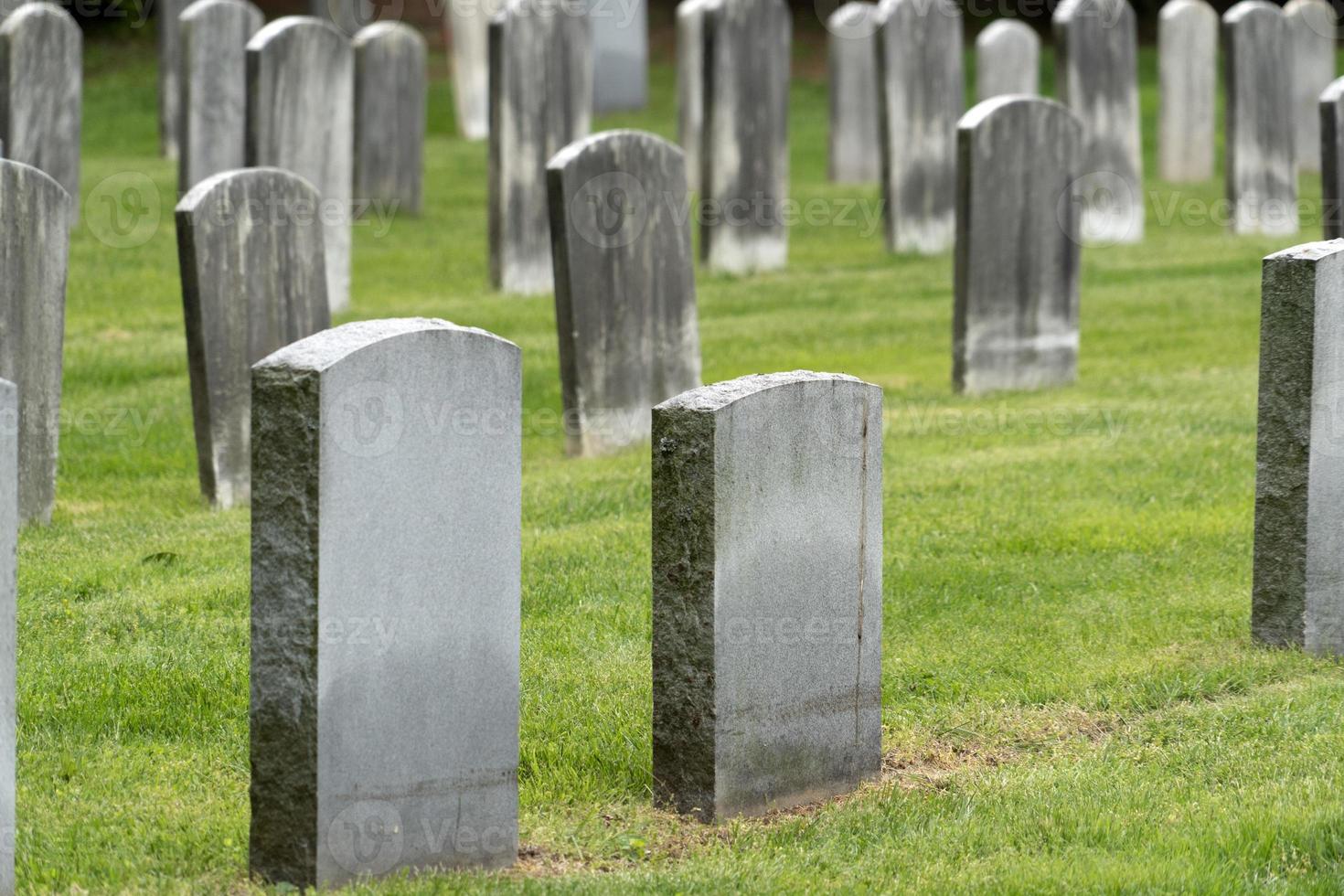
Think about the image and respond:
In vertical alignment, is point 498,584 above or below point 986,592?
above

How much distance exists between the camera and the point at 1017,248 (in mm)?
Result: 9234

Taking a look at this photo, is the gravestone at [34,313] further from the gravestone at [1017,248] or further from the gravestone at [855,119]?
the gravestone at [855,119]

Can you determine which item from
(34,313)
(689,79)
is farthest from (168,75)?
(34,313)

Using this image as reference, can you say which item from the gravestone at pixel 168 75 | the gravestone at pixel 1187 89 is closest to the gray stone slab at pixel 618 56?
the gravestone at pixel 168 75

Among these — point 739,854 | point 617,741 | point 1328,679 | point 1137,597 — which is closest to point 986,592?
point 1137,597

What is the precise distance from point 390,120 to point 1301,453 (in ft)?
34.0

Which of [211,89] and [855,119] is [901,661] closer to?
[211,89]

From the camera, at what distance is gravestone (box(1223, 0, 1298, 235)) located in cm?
1445

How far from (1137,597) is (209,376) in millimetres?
3528

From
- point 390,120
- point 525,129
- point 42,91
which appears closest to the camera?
point 525,129

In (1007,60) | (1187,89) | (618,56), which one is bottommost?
(1187,89)

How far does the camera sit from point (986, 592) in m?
5.77

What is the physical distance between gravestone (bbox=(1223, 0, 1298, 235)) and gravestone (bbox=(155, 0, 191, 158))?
376 inches

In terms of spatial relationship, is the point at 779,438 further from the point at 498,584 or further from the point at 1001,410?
the point at 1001,410
